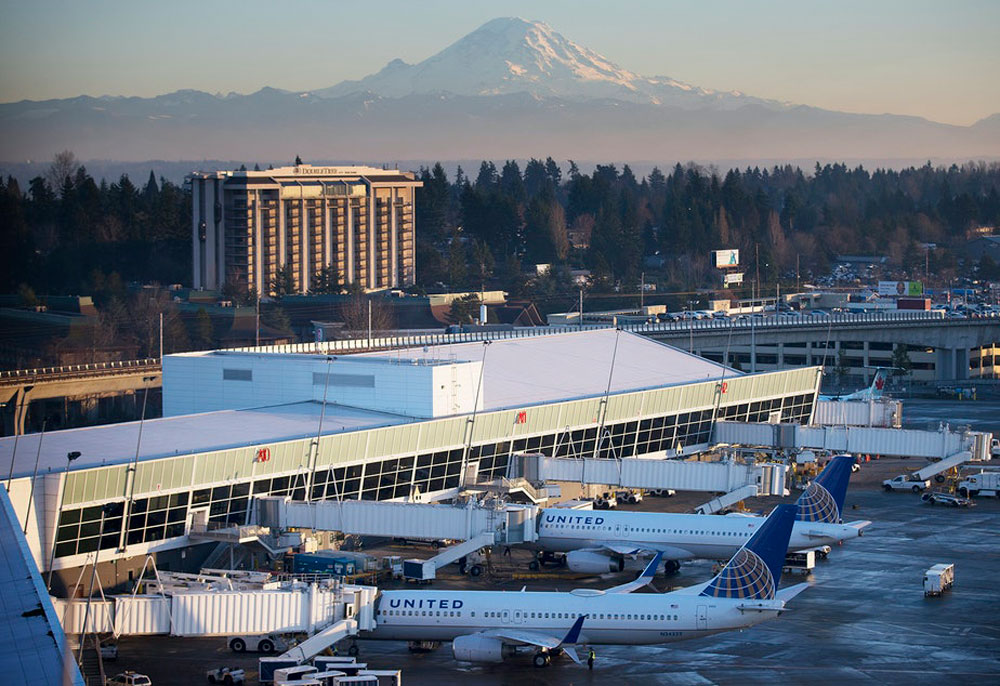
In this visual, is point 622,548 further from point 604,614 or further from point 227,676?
point 227,676

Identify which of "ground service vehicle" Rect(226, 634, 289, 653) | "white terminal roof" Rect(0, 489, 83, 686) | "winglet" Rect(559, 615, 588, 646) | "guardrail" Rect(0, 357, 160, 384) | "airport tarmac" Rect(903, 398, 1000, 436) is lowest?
"airport tarmac" Rect(903, 398, 1000, 436)

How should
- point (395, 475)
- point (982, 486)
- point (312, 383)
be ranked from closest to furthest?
point (395, 475)
point (312, 383)
point (982, 486)

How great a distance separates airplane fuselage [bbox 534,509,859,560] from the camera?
71.1 metres

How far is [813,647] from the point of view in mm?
58625

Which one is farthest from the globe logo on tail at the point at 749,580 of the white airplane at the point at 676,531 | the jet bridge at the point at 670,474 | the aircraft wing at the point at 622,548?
the jet bridge at the point at 670,474

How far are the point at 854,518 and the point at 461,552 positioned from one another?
30647 mm

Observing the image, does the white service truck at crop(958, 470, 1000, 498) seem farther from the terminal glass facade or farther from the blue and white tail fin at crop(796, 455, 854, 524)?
the blue and white tail fin at crop(796, 455, 854, 524)

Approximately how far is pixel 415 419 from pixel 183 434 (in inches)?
575

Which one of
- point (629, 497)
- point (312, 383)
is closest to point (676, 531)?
point (629, 497)

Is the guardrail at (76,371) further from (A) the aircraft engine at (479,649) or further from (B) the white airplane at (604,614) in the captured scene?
(A) the aircraft engine at (479,649)

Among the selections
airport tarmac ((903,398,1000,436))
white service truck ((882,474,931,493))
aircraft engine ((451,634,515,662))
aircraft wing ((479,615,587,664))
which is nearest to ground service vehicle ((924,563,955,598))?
aircraft wing ((479,615,587,664))

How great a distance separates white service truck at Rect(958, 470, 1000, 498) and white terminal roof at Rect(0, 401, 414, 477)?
3869 cm

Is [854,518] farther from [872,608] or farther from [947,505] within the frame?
[872,608]

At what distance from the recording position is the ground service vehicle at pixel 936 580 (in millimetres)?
68062
